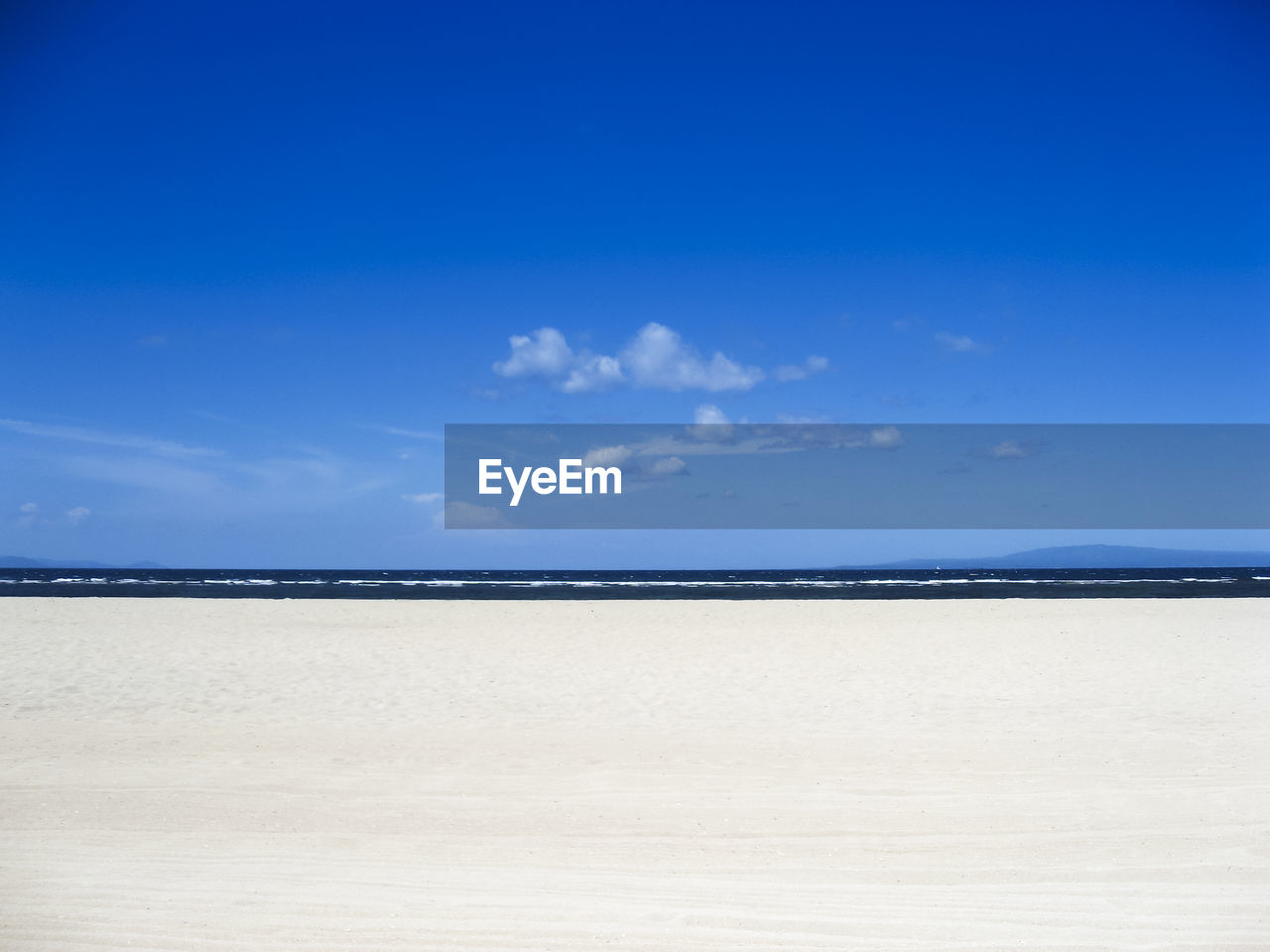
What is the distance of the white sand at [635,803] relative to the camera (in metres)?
4.91

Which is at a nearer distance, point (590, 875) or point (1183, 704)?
point (590, 875)

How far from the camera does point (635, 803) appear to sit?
7.04 metres

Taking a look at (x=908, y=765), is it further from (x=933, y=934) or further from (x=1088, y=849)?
(x=933, y=934)

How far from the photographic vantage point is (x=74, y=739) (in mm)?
9281

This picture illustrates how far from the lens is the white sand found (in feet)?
16.1

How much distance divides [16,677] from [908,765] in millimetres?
13224

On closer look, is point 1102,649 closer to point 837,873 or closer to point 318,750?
point 837,873

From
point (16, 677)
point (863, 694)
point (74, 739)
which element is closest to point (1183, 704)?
point (863, 694)

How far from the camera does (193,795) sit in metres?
7.25

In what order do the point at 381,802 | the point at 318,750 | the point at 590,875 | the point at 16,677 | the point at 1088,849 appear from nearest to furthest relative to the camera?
the point at 590,875
the point at 1088,849
the point at 381,802
the point at 318,750
the point at 16,677

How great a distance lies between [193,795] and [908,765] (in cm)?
636

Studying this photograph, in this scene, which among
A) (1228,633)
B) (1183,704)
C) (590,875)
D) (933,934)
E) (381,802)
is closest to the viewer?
(933,934)

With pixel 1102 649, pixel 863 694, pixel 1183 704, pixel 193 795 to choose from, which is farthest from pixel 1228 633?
pixel 193 795

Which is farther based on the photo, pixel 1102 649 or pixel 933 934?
pixel 1102 649
